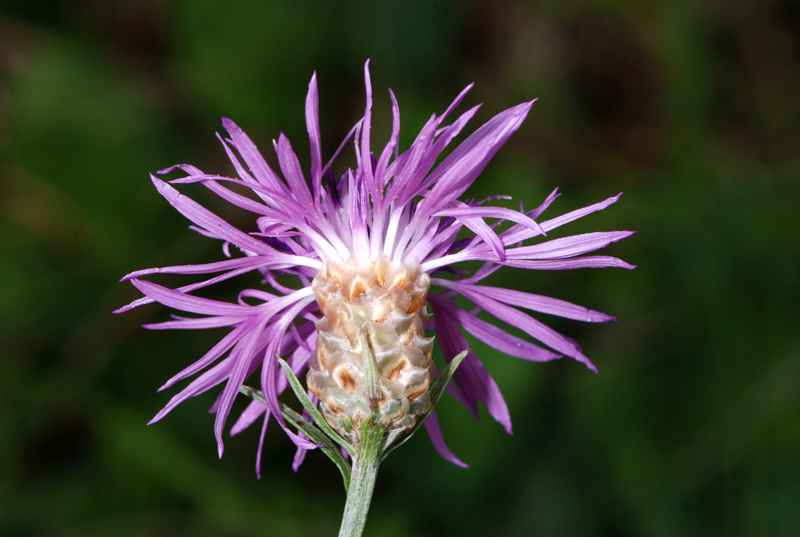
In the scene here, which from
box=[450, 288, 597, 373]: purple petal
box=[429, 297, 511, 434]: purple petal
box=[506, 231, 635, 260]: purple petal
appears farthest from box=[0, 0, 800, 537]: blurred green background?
box=[506, 231, 635, 260]: purple petal

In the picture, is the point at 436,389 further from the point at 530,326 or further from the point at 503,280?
the point at 503,280

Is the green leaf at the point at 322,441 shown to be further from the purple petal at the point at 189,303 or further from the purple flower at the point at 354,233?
the purple petal at the point at 189,303

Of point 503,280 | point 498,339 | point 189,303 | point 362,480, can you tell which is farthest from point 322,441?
point 503,280

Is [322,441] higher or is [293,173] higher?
[293,173]

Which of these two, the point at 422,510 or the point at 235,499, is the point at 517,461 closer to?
the point at 422,510

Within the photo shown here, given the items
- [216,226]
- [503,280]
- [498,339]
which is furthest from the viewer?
[503,280]

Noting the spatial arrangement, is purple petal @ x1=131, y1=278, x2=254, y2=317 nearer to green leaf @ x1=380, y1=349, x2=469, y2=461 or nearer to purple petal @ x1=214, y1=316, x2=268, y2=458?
purple petal @ x1=214, y1=316, x2=268, y2=458
